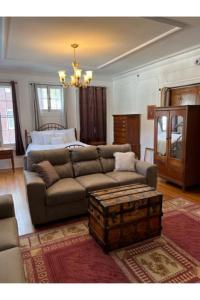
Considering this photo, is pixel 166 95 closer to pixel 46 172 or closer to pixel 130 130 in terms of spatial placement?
pixel 130 130

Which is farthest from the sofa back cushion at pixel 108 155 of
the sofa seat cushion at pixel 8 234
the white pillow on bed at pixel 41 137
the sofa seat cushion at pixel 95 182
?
the white pillow on bed at pixel 41 137

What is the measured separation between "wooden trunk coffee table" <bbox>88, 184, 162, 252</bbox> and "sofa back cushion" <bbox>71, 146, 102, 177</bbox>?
1048mm

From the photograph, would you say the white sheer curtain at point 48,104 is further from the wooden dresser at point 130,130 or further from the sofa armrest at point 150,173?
the sofa armrest at point 150,173

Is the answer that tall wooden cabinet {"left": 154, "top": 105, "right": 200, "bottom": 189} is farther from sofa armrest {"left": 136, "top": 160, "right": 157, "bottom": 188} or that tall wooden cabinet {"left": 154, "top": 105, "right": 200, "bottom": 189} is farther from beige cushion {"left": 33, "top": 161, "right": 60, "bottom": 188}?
beige cushion {"left": 33, "top": 161, "right": 60, "bottom": 188}

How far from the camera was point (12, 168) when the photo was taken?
5.60 metres

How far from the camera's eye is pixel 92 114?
21.5 feet

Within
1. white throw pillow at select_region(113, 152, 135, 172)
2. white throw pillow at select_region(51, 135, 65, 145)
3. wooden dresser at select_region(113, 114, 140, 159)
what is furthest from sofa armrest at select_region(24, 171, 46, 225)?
wooden dresser at select_region(113, 114, 140, 159)

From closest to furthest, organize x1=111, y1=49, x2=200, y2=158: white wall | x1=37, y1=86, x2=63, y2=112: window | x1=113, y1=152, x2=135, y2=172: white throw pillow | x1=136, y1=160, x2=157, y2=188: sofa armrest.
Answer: x1=136, y1=160, x2=157, y2=188: sofa armrest → x1=113, y1=152, x2=135, y2=172: white throw pillow → x1=111, y1=49, x2=200, y2=158: white wall → x1=37, y1=86, x2=63, y2=112: window

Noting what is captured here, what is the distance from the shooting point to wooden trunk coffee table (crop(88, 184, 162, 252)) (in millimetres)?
2107

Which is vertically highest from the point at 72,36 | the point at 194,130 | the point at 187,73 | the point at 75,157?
the point at 72,36

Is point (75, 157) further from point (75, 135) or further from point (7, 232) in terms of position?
point (75, 135)
